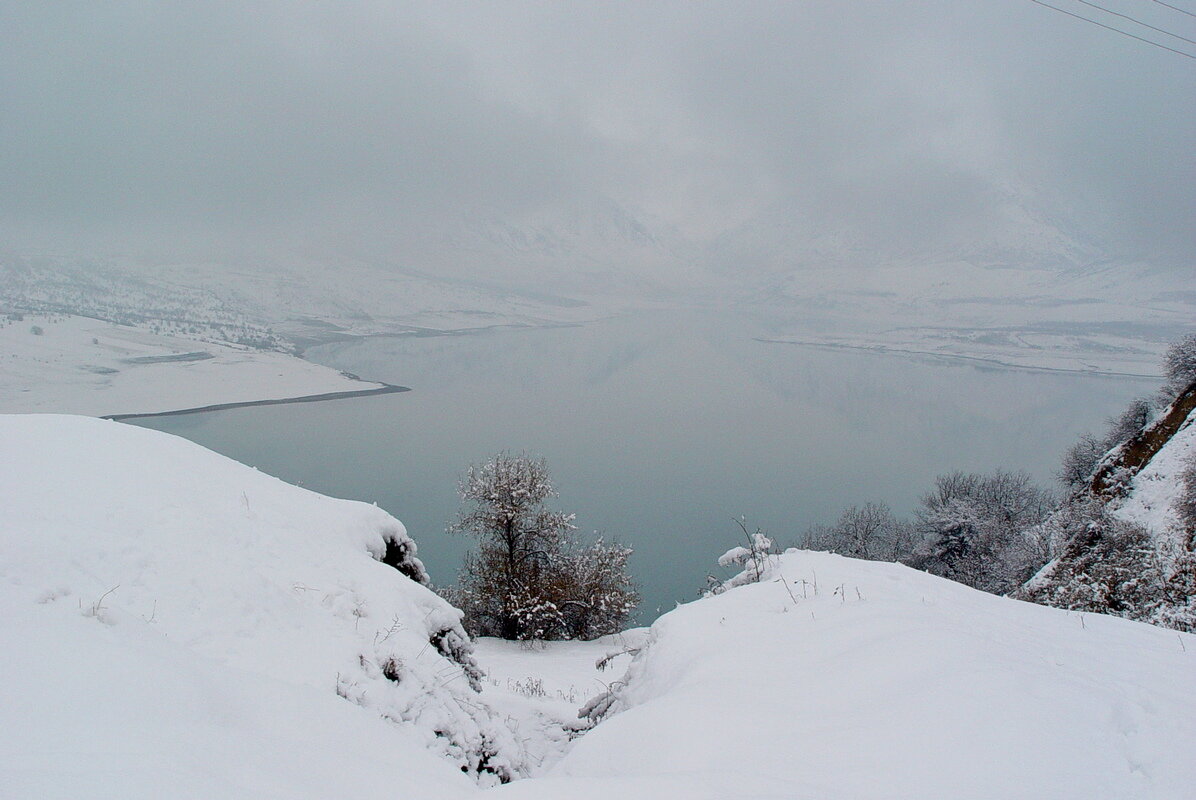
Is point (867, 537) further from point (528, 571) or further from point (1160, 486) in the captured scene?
point (528, 571)

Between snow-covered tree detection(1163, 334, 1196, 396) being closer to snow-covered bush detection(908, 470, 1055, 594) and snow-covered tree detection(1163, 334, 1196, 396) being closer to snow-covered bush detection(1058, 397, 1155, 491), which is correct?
snow-covered bush detection(1058, 397, 1155, 491)

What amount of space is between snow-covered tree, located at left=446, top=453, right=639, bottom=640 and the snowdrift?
8.49 metres

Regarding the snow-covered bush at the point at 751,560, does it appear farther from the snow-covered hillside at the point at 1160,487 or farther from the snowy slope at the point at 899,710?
the snow-covered hillside at the point at 1160,487

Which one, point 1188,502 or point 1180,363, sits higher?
point 1180,363

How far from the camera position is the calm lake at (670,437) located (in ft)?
131

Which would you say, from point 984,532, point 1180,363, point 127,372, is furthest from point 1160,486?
point 127,372

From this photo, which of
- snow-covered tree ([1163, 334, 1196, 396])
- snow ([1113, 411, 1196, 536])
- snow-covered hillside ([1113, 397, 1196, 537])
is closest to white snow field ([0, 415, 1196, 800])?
snow-covered hillside ([1113, 397, 1196, 537])

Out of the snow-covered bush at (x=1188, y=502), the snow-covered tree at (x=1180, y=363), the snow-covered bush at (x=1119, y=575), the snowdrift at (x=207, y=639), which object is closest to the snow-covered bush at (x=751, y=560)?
the snowdrift at (x=207, y=639)

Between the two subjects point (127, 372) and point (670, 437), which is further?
point (127, 372)

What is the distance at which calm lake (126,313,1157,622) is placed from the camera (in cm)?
4006

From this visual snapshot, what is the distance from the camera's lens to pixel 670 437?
61312 millimetres

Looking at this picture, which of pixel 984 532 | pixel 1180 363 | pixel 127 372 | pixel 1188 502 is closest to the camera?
pixel 1188 502

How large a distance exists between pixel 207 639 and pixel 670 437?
57.0 m

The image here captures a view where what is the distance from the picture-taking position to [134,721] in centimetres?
299
